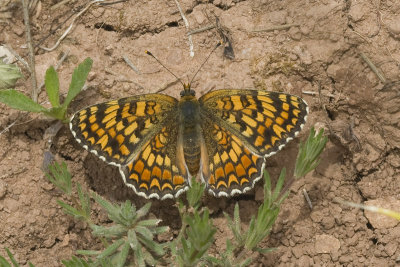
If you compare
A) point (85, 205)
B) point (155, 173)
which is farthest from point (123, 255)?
point (155, 173)

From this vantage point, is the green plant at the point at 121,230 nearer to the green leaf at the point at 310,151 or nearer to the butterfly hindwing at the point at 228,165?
the butterfly hindwing at the point at 228,165

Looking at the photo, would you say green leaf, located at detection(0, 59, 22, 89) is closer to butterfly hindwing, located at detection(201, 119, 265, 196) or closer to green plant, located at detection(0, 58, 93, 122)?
green plant, located at detection(0, 58, 93, 122)

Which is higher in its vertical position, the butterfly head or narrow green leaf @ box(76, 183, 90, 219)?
the butterfly head

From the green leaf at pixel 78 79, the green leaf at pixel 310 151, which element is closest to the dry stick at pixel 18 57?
the green leaf at pixel 78 79

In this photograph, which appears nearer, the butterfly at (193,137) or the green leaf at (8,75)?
the butterfly at (193,137)

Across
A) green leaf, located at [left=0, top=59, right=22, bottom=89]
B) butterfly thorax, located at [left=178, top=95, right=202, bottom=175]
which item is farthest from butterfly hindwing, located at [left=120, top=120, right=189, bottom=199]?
green leaf, located at [left=0, top=59, right=22, bottom=89]

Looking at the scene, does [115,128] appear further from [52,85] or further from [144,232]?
[144,232]
